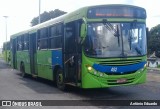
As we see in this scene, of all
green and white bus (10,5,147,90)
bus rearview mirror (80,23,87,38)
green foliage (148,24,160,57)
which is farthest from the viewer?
green foliage (148,24,160,57)

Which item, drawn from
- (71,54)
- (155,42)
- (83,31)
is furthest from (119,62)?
(155,42)

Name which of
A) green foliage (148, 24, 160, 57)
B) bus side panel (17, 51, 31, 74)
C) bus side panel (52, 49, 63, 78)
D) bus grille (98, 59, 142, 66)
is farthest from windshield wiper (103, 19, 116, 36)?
green foliage (148, 24, 160, 57)

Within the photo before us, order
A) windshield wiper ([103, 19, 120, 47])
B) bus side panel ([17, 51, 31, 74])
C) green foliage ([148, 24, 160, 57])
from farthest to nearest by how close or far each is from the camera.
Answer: green foliage ([148, 24, 160, 57]), bus side panel ([17, 51, 31, 74]), windshield wiper ([103, 19, 120, 47])

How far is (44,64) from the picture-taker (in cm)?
1680

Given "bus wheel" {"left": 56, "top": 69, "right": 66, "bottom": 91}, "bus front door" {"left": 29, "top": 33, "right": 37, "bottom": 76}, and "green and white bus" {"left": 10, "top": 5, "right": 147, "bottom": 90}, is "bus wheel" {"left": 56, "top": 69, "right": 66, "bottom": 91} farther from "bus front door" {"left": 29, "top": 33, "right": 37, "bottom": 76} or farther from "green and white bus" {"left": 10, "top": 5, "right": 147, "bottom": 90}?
"bus front door" {"left": 29, "top": 33, "right": 37, "bottom": 76}

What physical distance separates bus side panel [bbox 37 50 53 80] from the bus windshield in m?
4.27

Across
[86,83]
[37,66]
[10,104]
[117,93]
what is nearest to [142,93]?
[117,93]

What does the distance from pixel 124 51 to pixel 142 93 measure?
209 cm

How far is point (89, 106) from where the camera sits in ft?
34.4

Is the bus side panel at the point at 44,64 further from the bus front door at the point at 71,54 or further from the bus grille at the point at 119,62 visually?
the bus grille at the point at 119,62

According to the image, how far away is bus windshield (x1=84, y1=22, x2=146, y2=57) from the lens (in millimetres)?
11766

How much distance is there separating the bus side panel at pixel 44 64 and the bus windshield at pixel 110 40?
14.0 ft

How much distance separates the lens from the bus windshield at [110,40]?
38.6 ft

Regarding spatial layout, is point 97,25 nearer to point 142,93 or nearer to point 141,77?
point 141,77
